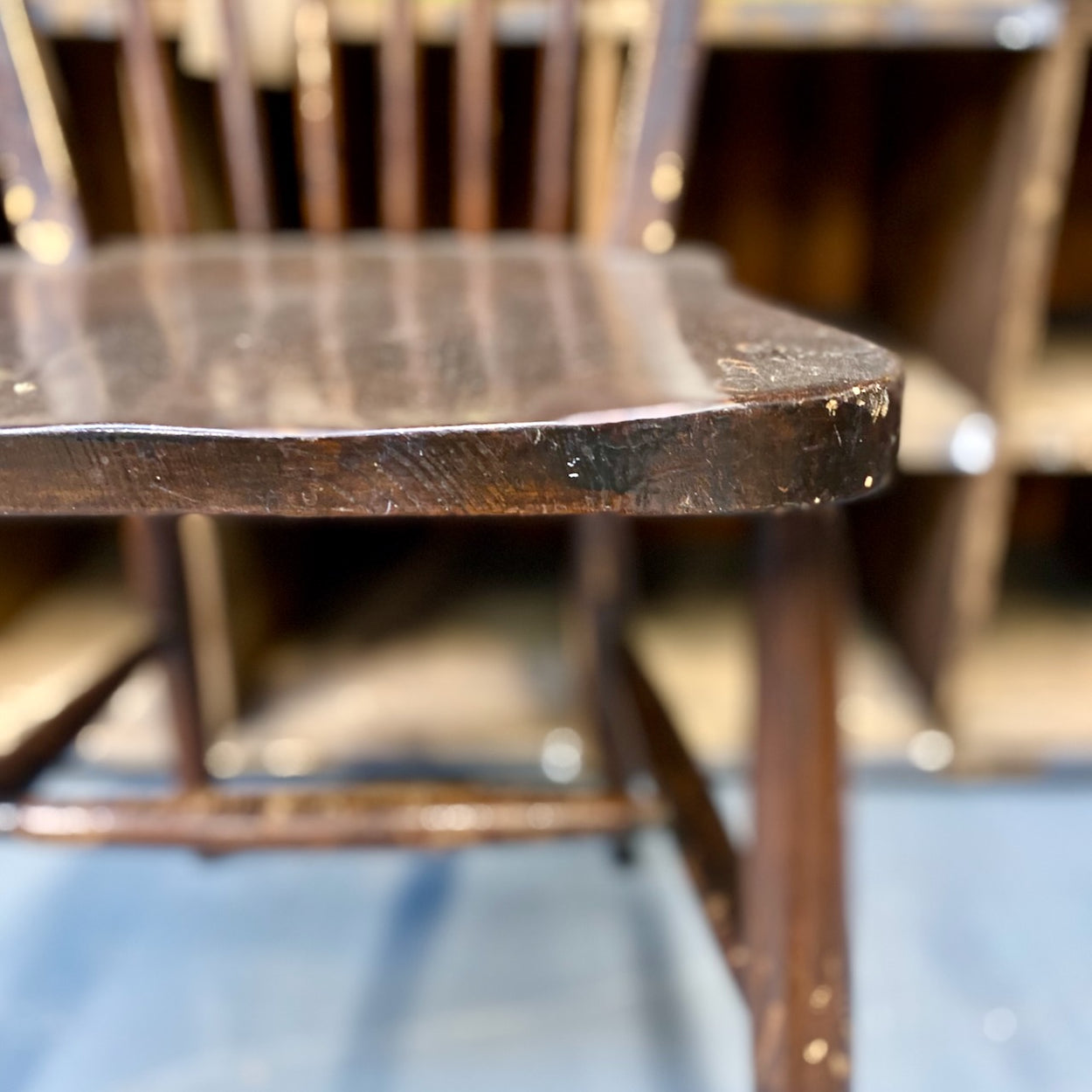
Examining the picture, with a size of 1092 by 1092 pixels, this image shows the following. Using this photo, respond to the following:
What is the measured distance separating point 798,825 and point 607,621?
28 cm

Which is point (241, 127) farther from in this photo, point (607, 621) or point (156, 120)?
point (607, 621)

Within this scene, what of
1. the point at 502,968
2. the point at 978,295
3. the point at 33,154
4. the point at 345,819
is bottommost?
the point at 502,968

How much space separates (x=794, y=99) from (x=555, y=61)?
57cm

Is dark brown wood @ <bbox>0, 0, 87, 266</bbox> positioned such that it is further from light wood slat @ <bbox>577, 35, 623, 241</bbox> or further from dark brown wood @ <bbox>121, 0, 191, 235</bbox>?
light wood slat @ <bbox>577, 35, 623, 241</bbox>

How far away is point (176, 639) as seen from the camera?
684 mm

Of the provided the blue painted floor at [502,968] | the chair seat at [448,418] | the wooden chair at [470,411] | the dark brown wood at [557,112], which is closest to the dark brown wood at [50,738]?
the wooden chair at [470,411]

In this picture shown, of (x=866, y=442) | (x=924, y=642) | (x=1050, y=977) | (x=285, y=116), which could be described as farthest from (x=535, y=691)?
(x=866, y=442)

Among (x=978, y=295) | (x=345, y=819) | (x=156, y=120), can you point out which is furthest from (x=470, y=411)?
(x=978, y=295)

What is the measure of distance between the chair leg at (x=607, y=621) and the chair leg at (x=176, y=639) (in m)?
0.27

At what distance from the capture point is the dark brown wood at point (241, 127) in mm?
590

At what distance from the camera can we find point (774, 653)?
15.1 inches

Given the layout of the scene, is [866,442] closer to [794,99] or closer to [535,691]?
[535,691]

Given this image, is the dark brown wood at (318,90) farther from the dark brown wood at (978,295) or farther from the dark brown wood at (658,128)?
the dark brown wood at (978,295)

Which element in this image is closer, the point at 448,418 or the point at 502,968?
the point at 448,418
